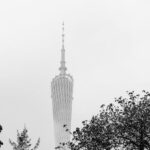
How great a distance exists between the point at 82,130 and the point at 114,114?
313 cm

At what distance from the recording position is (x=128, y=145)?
3644 centimetres

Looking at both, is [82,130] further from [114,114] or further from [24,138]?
[24,138]

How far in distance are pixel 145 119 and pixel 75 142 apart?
6.35 m

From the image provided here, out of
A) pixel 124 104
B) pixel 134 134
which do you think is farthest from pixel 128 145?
pixel 124 104

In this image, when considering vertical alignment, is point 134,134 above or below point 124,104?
below

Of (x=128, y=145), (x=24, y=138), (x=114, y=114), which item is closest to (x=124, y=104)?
(x=114, y=114)

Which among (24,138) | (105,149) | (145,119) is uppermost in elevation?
(24,138)

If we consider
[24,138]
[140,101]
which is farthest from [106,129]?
[24,138]

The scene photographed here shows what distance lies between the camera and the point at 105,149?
1404 inches

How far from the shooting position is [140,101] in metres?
37.5

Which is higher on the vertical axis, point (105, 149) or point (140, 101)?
point (140, 101)

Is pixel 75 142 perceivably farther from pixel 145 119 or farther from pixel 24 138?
pixel 24 138

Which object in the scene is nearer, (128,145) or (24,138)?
(128,145)

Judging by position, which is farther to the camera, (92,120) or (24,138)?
(24,138)
